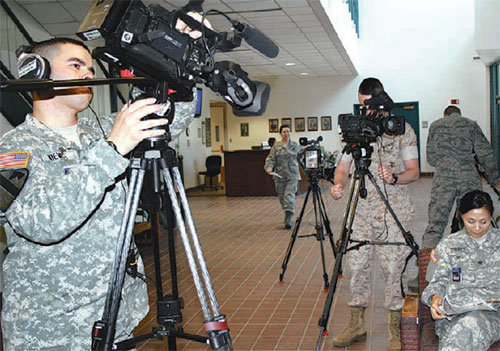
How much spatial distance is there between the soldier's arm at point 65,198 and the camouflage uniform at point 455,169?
5129 mm

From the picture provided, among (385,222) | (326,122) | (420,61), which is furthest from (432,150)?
(326,122)

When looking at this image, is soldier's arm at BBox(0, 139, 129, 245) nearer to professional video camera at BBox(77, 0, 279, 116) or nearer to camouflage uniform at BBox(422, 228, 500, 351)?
professional video camera at BBox(77, 0, 279, 116)

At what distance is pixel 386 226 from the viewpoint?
167 inches

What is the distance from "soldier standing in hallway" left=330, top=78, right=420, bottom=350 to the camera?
4.18 meters

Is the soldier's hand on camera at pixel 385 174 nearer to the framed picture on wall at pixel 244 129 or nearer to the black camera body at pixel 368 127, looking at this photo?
the black camera body at pixel 368 127

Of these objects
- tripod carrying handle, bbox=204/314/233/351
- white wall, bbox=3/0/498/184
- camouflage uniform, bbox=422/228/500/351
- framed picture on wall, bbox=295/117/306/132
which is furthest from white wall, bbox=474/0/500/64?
tripod carrying handle, bbox=204/314/233/351

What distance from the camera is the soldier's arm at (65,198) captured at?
166 cm

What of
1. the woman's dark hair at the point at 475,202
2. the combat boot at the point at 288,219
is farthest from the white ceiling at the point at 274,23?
the woman's dark hair at the point at 475,202

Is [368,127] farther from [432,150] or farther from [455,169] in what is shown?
[432,150]

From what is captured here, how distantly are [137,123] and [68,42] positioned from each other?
Result: 1.98 feet

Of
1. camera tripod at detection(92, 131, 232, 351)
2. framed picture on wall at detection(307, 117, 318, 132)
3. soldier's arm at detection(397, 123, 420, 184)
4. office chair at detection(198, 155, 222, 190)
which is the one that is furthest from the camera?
framed picture on wall at detection(307, 117, 318, 132)

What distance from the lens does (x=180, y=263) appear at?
7.57m

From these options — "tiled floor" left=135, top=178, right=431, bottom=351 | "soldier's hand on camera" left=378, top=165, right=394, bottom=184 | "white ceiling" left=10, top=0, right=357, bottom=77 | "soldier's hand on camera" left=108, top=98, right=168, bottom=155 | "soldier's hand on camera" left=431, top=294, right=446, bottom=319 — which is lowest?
"tiled floor" left=135, top=178, right=431, bottom=351

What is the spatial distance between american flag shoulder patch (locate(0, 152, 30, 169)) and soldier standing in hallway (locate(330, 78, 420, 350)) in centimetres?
275
